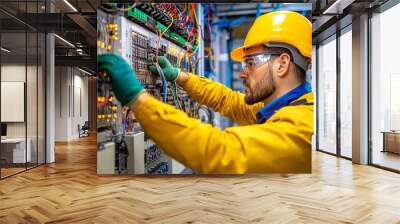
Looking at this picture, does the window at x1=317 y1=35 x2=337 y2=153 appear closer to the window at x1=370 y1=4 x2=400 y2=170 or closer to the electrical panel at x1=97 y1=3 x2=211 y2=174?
the window at x1=370 y1=4 x2=400 y2=170

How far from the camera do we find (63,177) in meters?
5.53

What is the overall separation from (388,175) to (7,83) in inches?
234

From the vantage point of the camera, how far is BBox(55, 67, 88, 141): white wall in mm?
13008

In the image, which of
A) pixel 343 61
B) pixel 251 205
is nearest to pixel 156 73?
pixel 251 205

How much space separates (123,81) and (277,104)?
1147mm

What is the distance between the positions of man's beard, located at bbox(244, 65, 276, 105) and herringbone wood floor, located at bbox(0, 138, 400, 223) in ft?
3.91

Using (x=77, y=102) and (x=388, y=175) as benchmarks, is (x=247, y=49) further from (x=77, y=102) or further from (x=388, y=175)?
(x=77, y=102)

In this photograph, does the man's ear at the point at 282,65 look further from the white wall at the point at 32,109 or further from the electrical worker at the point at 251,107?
the white wall at the point at 32,109

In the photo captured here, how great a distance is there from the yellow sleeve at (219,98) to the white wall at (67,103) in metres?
10.9

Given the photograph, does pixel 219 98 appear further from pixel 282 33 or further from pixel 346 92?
pixel 346 92

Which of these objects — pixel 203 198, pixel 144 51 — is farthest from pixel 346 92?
pixel 144 51

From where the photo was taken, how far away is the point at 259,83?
2.77 metres

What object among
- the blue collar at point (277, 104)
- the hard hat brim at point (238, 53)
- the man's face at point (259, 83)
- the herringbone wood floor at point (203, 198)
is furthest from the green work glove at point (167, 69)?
the herringbone wood floor at point (203, 198)

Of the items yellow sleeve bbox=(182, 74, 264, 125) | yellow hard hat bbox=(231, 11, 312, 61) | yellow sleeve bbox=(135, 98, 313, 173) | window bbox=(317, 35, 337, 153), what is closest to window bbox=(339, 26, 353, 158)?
window bbox=(317, 35, 337, 153)
